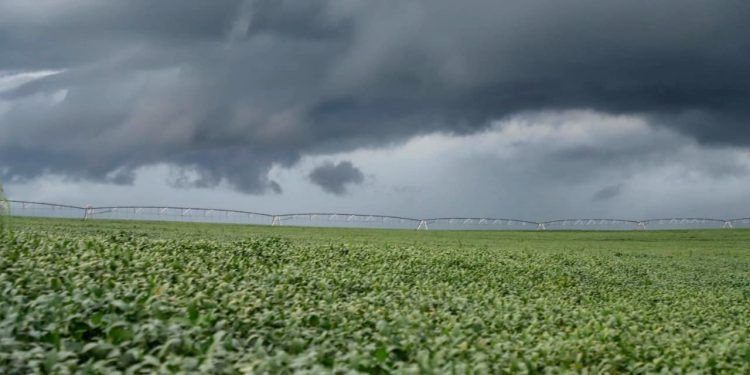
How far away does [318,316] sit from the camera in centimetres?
953

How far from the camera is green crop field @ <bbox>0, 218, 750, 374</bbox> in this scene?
7.18 meters

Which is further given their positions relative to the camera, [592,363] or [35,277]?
[35,277]

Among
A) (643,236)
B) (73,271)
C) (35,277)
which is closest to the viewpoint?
(35,277)

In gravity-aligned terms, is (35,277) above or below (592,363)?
above

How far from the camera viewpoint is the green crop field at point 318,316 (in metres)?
7.18

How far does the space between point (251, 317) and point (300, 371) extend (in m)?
3.03

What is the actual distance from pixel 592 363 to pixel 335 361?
3.49m

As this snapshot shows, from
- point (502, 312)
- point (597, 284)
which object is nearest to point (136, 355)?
point (502, 312)

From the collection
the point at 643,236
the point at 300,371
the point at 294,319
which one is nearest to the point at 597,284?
the point at 294,319

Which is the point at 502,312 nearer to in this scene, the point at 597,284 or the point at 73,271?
the point at 73,271

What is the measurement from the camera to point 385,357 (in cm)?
719

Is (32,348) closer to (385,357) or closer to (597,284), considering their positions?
(385,357)

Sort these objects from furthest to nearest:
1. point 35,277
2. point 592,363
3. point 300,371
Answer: point 35,277
point 592,363
point 300,371

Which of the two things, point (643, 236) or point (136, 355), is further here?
point (643, 236)
